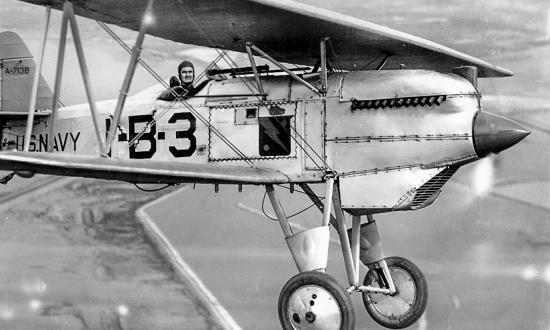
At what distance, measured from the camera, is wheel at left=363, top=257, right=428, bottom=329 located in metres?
6.62

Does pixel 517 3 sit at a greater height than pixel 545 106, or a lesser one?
greater

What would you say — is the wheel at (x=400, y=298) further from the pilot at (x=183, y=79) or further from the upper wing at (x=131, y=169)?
the pilot at (x=183, y=79)

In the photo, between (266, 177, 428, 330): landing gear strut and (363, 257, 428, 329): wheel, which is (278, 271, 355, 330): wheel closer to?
(266, 177, 428, 330): landing gear strut

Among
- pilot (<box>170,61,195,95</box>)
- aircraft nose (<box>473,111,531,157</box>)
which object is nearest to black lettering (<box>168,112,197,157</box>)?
pilot (<box>170,61,195,95</box>)

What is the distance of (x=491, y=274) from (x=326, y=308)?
3650mm

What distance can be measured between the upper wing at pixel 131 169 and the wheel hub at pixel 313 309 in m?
0.98

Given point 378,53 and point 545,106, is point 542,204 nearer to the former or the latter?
point 545,106

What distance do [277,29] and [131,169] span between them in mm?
1787

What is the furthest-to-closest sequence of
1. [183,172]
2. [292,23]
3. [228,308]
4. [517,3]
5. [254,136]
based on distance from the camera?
[517,3] < [228,308] < [254,136] < [292,23] < [183,172]

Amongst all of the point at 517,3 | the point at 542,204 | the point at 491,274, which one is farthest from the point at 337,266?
the point at 517,3

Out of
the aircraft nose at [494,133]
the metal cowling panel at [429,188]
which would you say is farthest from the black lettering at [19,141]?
the aircraft nose at [494,133]

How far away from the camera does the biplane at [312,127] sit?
5.32 meters

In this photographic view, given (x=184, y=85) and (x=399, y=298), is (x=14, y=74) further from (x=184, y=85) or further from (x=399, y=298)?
(x=399, y=298)

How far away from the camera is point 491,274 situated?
8.21 m
